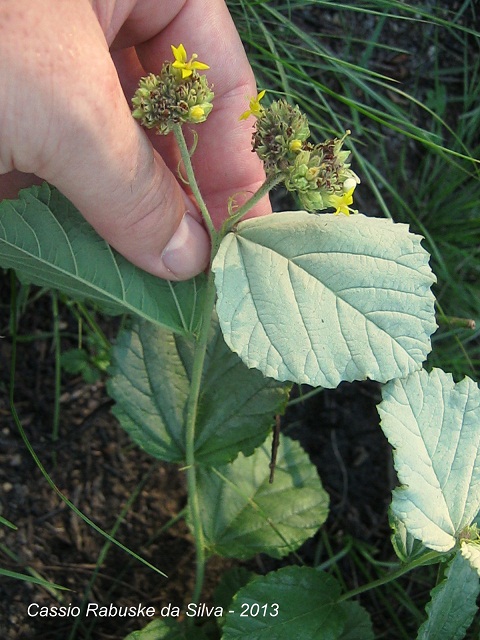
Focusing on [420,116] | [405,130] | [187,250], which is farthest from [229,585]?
[420,116]

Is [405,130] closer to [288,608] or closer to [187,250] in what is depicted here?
[187,250]

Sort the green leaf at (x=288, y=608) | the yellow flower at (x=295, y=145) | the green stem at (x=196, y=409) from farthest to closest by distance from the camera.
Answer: the green leaf at (x=288, y=608) < the green stem at (x=196, y=409) < the yellow flower at (x=295, y=145)

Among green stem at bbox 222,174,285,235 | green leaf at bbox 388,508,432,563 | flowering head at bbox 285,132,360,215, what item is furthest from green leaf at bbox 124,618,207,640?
flowering head at bbox 285,132,360,215

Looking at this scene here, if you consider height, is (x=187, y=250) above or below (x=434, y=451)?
above

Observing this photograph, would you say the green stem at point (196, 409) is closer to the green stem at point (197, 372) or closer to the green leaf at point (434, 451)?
the green stem at point (197, 372)

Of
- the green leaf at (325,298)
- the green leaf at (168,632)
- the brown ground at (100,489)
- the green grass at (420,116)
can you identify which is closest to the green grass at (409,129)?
the green grass at (420,116)

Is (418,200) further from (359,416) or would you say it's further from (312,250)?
(312,250)

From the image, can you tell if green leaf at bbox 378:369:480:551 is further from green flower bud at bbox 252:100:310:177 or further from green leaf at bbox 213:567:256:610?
green leaf at bbox 213:567:256:610
